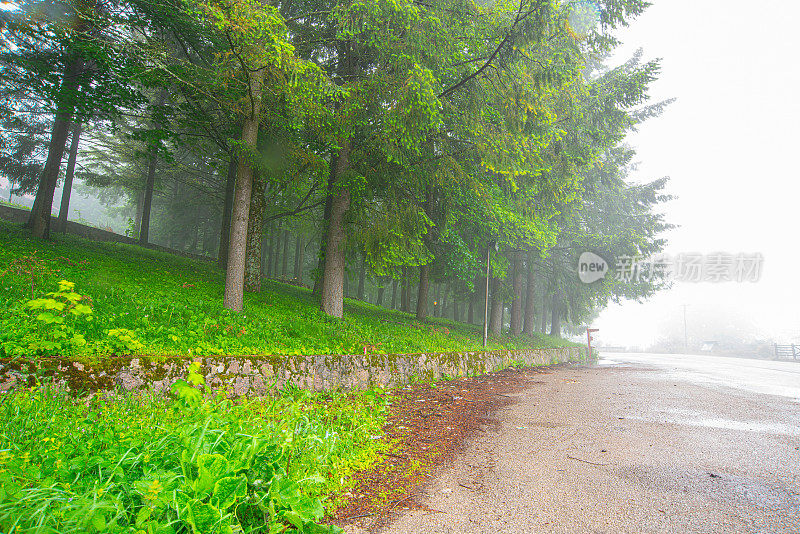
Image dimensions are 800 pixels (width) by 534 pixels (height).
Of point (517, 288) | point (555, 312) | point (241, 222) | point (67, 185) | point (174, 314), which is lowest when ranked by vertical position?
point (174, 314)

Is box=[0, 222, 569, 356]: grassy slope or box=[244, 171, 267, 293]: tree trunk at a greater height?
box=[244, 171, 267, 293]: tree trunk

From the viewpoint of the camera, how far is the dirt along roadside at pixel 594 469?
8.78 feet

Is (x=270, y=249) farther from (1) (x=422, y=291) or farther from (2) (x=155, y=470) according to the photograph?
(2) (x=155, y=470)

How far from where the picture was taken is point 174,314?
6812 mm

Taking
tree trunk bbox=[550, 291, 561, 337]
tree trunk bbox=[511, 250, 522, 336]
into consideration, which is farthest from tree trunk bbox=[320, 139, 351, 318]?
tree trunk bbox=[550, 291, 561, 337]

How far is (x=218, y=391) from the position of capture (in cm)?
513

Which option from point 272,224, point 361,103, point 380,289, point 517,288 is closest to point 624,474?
point 361,103

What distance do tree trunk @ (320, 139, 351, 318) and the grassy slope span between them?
60 cm

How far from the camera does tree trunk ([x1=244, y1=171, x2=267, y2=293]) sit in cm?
1100

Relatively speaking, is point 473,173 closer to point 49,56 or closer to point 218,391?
point 218,391

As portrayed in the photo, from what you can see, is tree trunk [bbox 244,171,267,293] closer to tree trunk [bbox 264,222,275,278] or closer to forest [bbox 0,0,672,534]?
forest [bbox 0,0,672,534]

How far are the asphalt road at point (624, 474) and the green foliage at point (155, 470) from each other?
83 centimetres

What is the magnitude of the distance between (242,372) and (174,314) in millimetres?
2209

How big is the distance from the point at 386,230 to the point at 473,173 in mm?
2891
